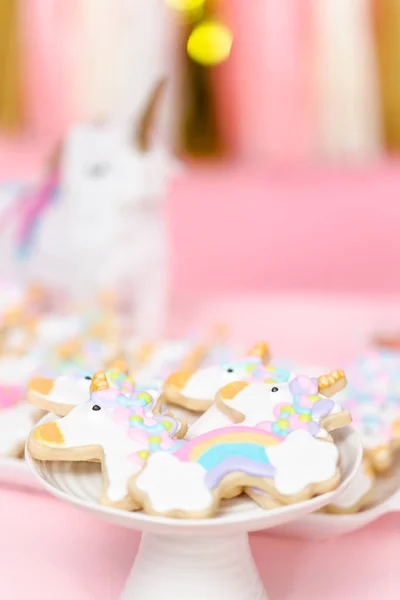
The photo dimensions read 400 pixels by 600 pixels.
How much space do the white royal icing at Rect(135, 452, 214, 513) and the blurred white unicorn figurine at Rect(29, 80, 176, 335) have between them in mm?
912

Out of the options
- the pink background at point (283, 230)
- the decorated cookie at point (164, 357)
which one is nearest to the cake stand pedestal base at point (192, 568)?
the decorated cookie at point (164, 357)

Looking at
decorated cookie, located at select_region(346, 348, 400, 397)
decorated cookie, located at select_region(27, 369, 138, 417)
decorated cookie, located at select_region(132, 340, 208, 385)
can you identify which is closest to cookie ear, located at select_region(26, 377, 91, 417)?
decorated cookie, located at select_region(27, 369, 138, 417)

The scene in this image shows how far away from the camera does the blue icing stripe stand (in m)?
0.60

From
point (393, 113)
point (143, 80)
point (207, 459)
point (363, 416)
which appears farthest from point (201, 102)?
point (207, 459)

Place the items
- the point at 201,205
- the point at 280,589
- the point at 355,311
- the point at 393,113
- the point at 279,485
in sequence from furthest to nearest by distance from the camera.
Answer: the point at 393,113 < the point at 201,205 < the point at 355,311 < the point at 280,589 < the point at 279,485

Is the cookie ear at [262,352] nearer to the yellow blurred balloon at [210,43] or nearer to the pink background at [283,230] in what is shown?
the pink background at [283,230]

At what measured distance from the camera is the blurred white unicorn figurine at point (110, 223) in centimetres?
149

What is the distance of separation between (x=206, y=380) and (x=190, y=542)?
15 centimetres

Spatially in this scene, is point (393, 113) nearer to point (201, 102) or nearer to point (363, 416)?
point (201, 102)

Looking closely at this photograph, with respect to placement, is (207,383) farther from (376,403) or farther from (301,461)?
(376,403)

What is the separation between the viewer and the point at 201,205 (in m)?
2.01

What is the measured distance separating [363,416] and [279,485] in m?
0.41

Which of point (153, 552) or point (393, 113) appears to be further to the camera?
point (393, 113)

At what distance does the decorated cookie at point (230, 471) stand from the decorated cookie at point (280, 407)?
19 millimetres
